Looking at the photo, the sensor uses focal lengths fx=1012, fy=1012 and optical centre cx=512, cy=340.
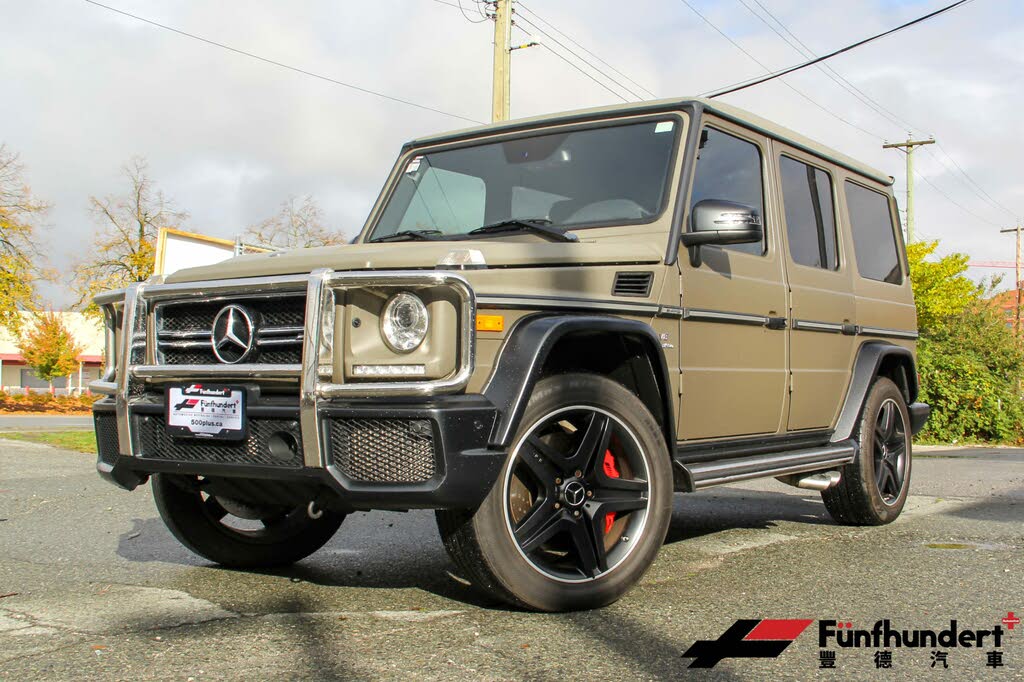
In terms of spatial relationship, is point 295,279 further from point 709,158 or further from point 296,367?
point 709,158

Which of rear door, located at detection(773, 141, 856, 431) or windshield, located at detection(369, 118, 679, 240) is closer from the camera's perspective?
windshield, located at detection(369, 118, 679, 240)

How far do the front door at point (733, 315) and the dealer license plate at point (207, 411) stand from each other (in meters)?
2.00

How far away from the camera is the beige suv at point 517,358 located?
3506 millimetres

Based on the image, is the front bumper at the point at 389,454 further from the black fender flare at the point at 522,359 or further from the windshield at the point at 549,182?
the windshield at the point at 549,182

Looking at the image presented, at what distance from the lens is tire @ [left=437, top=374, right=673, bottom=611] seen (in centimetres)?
362

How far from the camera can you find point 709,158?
5.08m

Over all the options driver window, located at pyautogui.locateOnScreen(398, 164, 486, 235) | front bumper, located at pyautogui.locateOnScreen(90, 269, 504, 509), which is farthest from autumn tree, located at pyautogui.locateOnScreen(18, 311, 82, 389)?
front bumper, located at pyautogui.locateOnScreen(90, 269, 504, 509)

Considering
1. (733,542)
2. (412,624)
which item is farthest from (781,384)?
(412,624)

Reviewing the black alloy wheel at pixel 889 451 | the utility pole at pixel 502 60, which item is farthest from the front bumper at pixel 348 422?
the utility pole at pixel 502 60

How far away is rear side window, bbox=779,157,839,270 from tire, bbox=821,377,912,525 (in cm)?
96

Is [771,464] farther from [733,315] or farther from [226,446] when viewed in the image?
[226,446]

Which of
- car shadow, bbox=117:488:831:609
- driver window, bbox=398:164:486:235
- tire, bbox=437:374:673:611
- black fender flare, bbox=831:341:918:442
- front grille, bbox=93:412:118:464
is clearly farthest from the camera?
black fender flare, bbox=831:341:918:442

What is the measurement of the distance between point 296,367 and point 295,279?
1.05 ft

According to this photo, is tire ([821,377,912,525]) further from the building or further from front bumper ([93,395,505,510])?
the building
